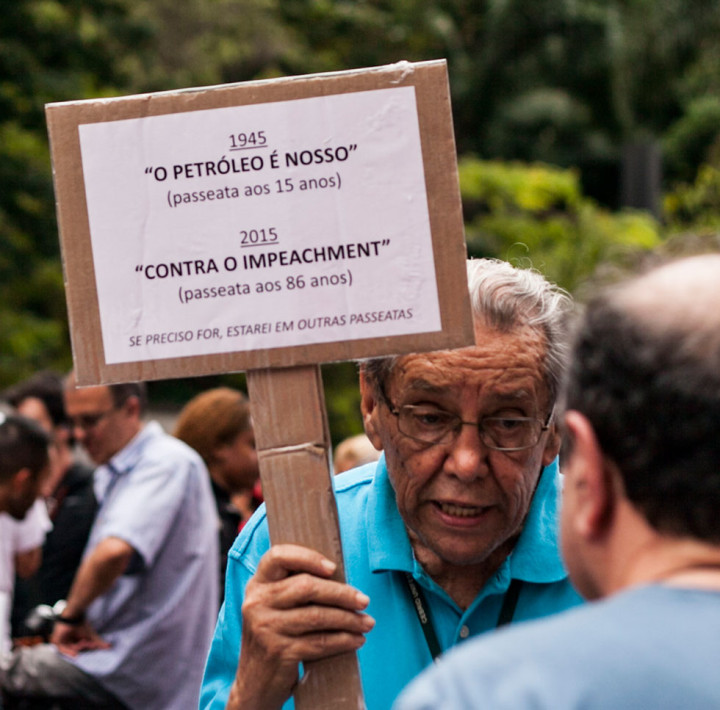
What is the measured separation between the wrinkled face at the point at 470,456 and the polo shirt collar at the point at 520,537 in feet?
0.11

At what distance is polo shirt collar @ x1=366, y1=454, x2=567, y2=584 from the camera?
6.70ft

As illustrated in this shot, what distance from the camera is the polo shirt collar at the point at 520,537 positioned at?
2041 mm

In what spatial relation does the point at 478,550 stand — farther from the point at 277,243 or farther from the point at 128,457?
the point at 128,457

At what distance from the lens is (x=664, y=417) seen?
43.6 inches

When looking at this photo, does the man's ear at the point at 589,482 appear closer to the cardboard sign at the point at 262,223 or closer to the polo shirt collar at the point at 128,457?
the cardboard sign at the point at 262,223

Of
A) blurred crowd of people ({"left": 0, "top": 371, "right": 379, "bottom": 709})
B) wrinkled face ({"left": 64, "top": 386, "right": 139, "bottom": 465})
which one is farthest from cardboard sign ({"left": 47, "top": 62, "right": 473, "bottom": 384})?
wrinkled face ({"left": 64, "top": 386, "right": 139, "bottom": 465})

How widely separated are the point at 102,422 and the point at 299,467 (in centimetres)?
331

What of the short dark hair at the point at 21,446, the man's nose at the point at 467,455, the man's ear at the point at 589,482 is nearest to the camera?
the man's ear at the point at 589,482

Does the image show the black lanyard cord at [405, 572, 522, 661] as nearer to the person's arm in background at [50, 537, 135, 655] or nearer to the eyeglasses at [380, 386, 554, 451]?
the eyeglasses at [380, 386, 554, 451]

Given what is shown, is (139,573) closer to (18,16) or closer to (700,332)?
(700,332)

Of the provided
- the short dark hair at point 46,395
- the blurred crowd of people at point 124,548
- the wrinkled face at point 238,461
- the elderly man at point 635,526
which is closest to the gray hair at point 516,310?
the elderly man at point 635,526

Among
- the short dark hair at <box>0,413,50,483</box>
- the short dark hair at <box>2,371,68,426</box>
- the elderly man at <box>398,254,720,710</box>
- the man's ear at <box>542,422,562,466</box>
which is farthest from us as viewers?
the short dark hair at <box>2,371,68,426</box>

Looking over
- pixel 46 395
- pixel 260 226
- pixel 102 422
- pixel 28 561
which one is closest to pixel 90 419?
pixel 102 422

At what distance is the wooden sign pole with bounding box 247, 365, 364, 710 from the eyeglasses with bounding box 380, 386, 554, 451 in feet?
0.96
